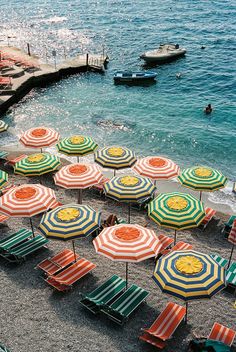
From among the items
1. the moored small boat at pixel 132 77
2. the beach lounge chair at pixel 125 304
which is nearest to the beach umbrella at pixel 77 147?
the beach lounge chair at pixel 125 304

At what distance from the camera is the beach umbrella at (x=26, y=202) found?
15258mm

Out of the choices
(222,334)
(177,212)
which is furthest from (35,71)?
(222,334)

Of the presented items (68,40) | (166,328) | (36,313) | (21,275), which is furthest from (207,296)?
(68,40)

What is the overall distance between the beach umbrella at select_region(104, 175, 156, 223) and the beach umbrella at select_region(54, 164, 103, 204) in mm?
909

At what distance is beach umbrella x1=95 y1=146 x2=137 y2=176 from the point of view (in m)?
19.5

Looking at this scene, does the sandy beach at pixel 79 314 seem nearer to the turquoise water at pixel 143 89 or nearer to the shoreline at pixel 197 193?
the shoreline at pixel 197 193

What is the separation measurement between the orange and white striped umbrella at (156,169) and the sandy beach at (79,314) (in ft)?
12.4

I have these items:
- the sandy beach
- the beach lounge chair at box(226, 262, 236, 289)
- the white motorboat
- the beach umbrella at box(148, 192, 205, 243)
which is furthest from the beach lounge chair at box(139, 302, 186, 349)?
the white motorboat

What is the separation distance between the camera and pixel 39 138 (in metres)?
22.0

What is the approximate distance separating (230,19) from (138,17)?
17.4 meters

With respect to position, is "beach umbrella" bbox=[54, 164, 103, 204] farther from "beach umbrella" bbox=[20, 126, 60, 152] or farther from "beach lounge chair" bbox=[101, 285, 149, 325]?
"beach lounge chair" bbox=[101, 285, 149, 325]

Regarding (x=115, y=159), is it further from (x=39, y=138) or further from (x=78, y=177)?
(x=39, y=138)

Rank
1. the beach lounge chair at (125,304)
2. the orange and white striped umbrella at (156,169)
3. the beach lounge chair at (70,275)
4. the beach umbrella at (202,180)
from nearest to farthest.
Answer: the beach lounge chair at (125,304) → the beach lounge chair at (70,275) → the beach umbrella at (202,180) → the orange and white striped umbrella at (156,169)

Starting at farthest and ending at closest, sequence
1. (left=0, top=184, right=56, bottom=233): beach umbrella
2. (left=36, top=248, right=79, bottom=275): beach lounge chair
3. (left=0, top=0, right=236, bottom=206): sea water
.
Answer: (left=0, top=0, right=236, bottom=206): sea water, (left=0, top=184, right=56, bottom=233): beach umbrella, (left=36, top=248, right=79, bottom=275): beach lounge chair
